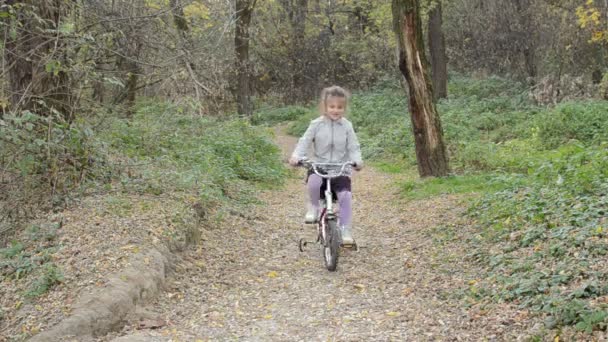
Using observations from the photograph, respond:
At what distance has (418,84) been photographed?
33.0 ft

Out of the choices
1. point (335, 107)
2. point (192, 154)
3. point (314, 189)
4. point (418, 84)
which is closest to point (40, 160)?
point (314, 189)

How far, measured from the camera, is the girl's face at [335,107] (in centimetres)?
644

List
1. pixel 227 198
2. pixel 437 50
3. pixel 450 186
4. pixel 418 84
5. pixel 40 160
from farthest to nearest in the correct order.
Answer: pixel 437 50 → pixel 418 84 → pixel 450 186 → pixel 227 198 → pixel 40 160

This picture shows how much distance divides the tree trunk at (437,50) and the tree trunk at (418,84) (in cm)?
1141

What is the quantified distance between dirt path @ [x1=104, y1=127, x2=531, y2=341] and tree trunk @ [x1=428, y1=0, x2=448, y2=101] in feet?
44.7

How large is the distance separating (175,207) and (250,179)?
510cm

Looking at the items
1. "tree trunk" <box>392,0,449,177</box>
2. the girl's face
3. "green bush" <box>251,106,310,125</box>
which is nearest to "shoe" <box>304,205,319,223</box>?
the girl's face

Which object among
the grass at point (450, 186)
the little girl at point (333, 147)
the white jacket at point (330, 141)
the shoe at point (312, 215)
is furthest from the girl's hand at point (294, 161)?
the grass at point (450, 186)

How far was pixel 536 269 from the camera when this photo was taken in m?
4.75

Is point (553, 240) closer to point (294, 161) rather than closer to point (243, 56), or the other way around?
point (294, 161)

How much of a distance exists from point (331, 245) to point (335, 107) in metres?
1.53

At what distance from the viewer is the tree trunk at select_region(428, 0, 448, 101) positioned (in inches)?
830

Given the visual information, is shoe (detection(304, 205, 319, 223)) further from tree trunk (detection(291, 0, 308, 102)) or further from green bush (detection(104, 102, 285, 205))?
tree trunk (detection(291, 0, 308, 102))

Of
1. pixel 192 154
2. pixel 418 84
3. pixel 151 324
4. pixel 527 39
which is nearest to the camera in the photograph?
pixel 151 324
